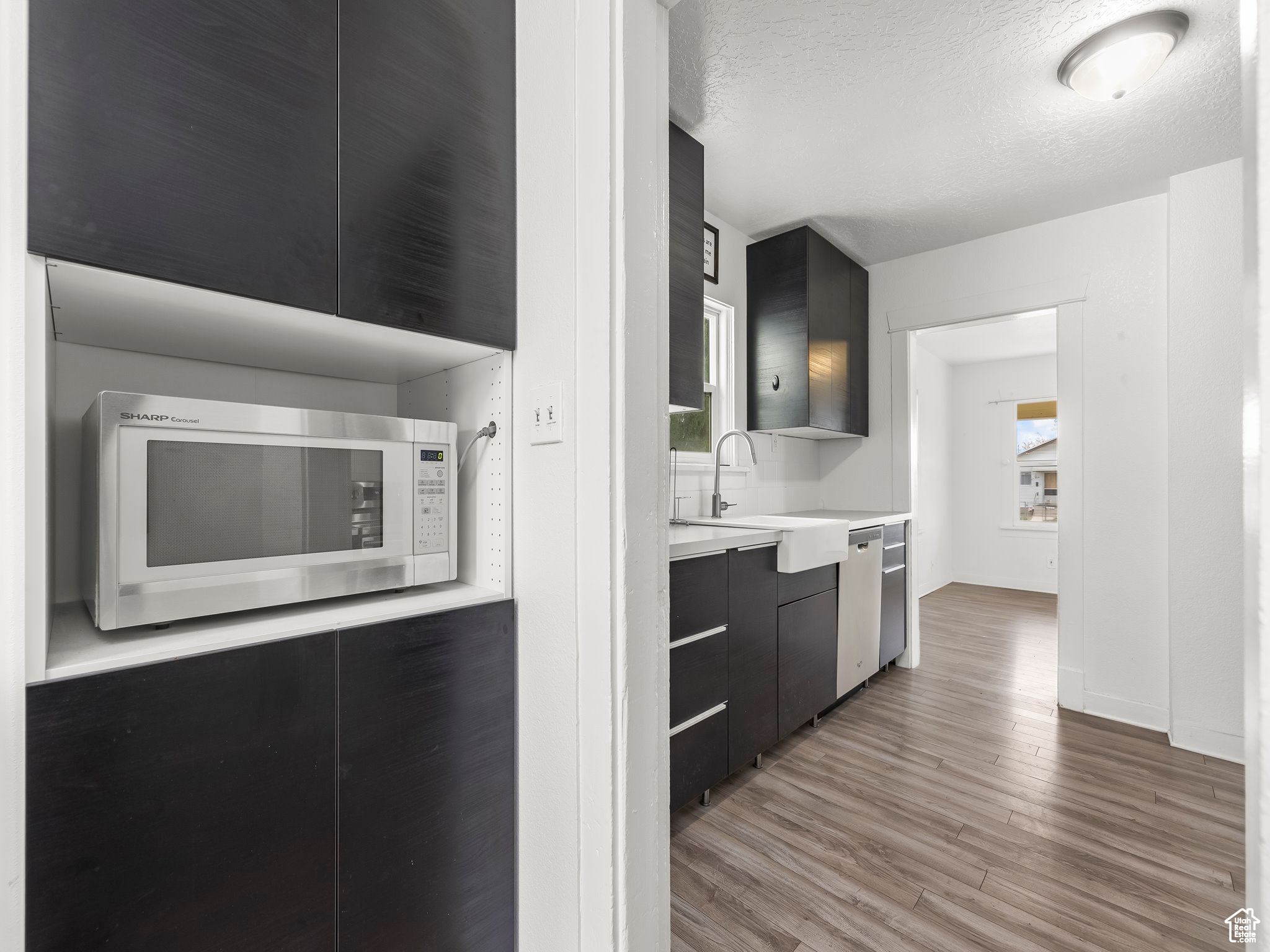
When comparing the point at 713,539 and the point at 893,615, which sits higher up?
the point at 713,539

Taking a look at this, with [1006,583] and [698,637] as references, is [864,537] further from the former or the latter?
[1006,583]

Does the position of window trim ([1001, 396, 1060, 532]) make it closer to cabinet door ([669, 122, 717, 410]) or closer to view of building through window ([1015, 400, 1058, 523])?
view of building through window ([1015, 400, 1058, 523])

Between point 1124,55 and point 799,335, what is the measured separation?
5.03 feet

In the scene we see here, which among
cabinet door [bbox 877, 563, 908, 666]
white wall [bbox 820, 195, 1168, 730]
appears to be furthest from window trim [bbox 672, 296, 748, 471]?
white wall [bbox 820, 195, 1168, 730]

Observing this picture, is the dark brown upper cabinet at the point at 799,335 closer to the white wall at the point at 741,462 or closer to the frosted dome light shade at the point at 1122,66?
the white wall at the point at 741,462

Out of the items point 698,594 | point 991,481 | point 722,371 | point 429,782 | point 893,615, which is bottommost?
point 893,615

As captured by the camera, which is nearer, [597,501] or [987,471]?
[597,501]

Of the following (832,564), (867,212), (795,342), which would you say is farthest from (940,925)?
(867,212)

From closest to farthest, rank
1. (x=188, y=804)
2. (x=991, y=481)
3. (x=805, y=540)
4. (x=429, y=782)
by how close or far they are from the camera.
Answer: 1. (x=188, y=804)
2. (x=429, y=782)
3. (x=805, y=540)
4. (x=991, y=481)

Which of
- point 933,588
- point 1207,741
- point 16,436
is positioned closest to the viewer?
point 16,436

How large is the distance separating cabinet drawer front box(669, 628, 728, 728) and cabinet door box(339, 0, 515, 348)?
3.86 feet

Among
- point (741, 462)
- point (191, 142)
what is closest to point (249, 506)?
point (191, 142)

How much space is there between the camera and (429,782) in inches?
41.2

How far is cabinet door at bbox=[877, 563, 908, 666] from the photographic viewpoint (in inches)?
126
